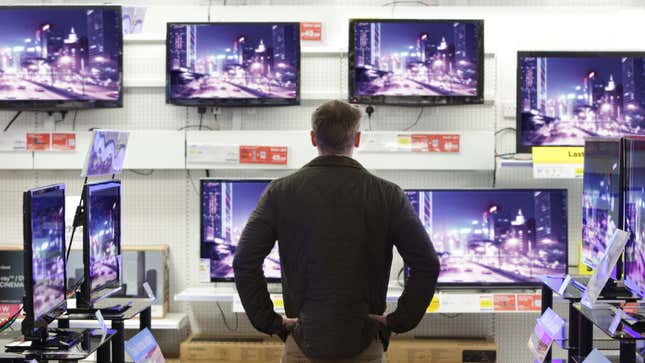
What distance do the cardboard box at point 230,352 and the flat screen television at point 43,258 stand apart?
167 cm

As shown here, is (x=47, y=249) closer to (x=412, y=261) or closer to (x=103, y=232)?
(x=103, y=232)

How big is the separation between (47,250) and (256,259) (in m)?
0.77

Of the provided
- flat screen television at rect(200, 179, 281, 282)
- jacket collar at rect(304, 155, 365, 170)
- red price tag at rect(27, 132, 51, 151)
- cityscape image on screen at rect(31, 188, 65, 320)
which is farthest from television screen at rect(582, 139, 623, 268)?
red price tag at rect(27, 132, 51, 151)

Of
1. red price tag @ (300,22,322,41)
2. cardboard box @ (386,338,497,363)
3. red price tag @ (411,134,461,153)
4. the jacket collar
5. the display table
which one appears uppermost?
red price tag @ (300,22,322,41)

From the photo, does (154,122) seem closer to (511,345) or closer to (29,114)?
(29,114)

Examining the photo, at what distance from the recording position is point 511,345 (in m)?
4.78

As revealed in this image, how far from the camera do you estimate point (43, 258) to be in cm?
267

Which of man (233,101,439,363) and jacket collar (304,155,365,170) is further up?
jacket collar (304,155,365,170)

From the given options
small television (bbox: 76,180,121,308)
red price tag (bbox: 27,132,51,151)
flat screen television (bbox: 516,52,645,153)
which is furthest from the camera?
red price tag (bbox: 27,132,51,151)

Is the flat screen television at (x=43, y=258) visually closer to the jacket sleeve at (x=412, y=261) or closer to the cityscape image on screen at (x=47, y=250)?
the cityscape image on screen at (x=47, y=250)

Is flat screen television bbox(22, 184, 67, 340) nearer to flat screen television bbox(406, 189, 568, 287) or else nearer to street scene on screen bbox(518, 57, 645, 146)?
flat screen television bbox(406, 189, 568, 287)

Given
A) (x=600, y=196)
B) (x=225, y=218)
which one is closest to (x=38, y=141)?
(x=225, y=218)

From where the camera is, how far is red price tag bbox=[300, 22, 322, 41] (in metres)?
4.77

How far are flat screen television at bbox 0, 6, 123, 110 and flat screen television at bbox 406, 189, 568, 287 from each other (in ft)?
6.48
